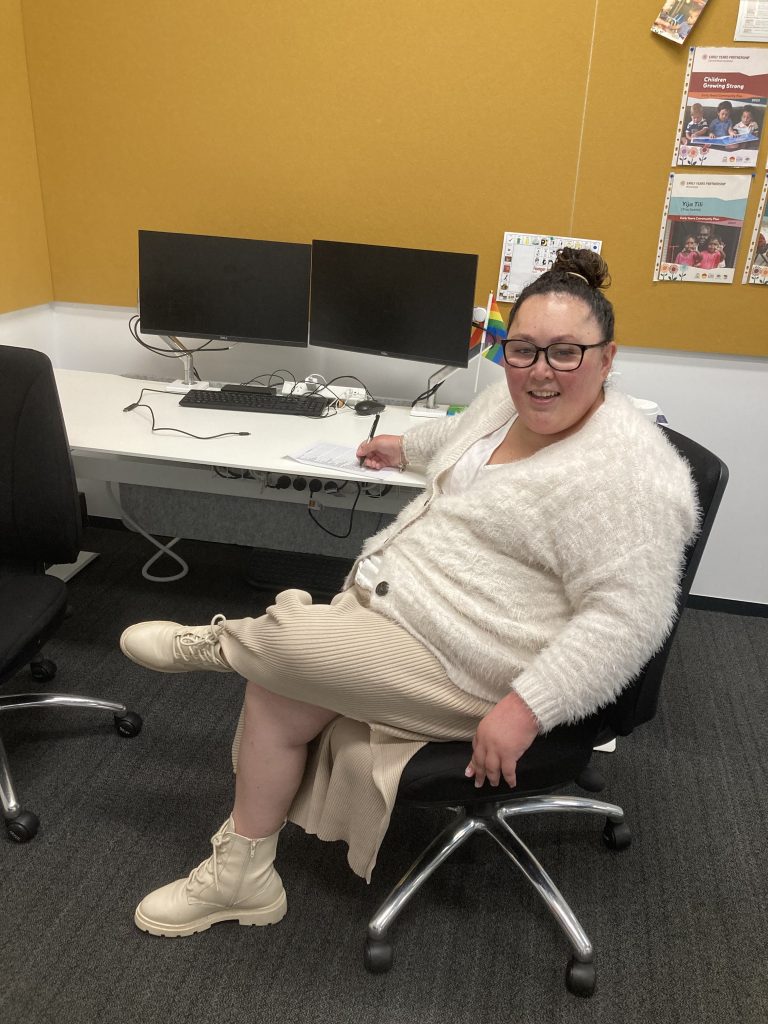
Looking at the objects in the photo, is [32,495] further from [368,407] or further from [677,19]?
[677,19]

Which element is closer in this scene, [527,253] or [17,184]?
[527,253]

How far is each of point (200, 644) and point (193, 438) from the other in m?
0.83

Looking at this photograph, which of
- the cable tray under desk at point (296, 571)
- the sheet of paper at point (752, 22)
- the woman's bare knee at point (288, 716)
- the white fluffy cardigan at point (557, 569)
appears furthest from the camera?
the cable tray under desk at point (296, 571)

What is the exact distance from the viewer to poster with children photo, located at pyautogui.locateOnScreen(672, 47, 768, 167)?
2.22m

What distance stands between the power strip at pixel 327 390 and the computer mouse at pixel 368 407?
5 centimetres

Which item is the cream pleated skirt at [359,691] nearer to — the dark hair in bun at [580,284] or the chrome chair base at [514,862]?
the chrome chair base at [514,862]

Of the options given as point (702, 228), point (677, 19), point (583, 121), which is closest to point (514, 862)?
point (702, 228)

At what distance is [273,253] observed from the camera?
2.44m

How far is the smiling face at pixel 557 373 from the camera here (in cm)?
133

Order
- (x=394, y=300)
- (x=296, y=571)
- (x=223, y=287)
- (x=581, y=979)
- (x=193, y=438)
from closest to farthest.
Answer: (x=581, y=979)
(x=193, y=438)
(x=394, y=300)
(x=223, y=287)
(x=296, y=571)

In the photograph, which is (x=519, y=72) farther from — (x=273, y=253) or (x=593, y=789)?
(x=593, y=789)

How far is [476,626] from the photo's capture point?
138 centimetres

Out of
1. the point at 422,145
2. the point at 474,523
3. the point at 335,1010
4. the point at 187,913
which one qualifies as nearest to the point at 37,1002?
the point at 187,913

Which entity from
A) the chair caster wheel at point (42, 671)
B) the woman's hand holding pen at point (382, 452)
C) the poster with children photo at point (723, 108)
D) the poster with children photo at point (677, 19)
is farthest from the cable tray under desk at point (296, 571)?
the poster with children photo at point (677, 19)
